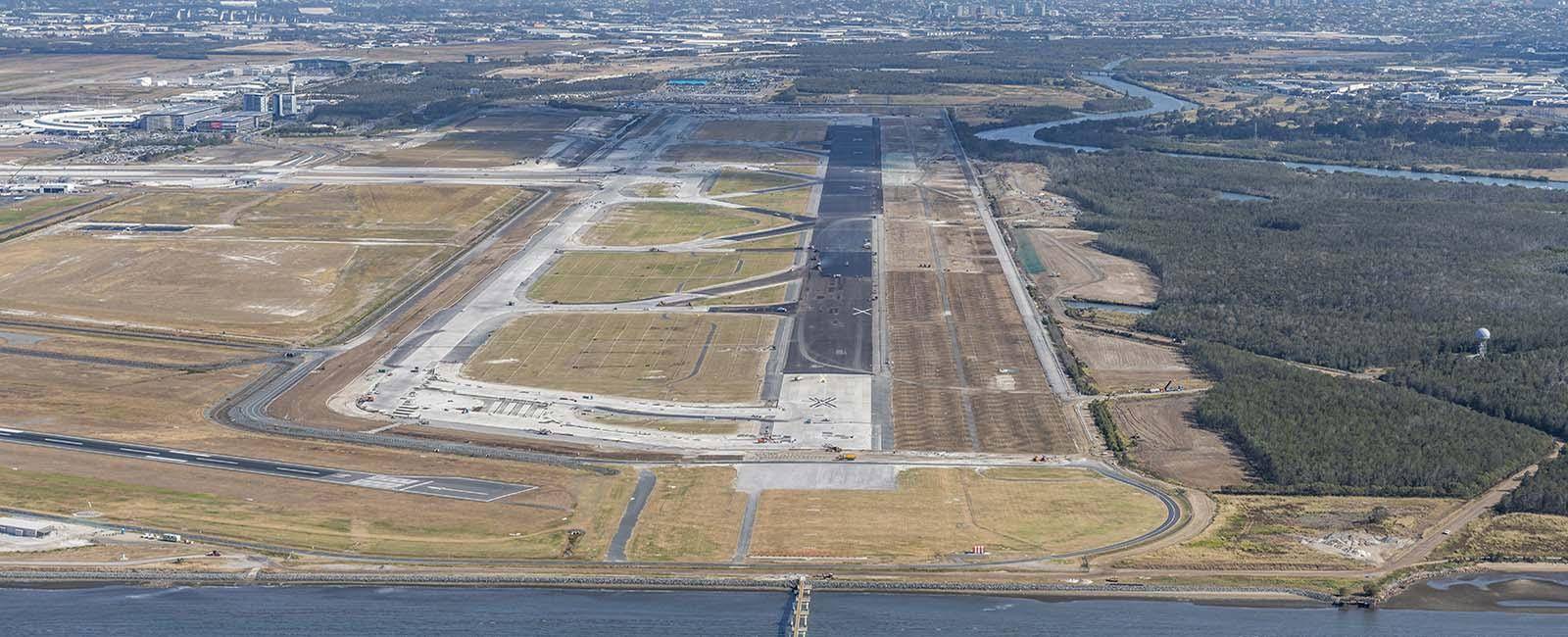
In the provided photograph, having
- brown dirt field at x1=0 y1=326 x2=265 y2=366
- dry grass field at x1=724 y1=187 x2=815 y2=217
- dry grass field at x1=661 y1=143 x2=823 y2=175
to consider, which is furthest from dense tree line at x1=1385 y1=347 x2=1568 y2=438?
dry grass field at x1=661 y1=143 x2=823 y2=175

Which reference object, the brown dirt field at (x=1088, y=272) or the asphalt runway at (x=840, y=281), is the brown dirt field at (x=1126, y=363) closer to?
the brown dirt field at (x=1088, y=272)

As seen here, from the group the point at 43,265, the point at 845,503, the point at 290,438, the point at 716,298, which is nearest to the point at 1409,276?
the point at 716,298

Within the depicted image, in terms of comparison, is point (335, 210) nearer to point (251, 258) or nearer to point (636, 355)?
point (251, 258)

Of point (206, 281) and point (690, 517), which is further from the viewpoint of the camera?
point (206, 281)

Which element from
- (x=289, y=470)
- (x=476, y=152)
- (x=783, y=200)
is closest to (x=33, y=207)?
(x=476, y=152)

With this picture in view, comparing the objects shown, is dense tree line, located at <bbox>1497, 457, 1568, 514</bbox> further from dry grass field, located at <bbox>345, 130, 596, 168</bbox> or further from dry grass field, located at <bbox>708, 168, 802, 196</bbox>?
dry grass field, located at <bbox>345, 130, 596, 168</bbox>

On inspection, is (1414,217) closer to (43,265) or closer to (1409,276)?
(1409,276)
